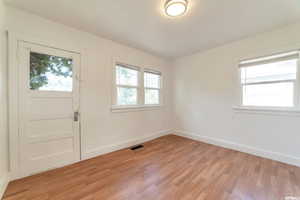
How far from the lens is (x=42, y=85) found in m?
2.07

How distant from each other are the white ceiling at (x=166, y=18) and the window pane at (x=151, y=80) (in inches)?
42.9

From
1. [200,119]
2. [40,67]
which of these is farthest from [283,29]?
[40,67]

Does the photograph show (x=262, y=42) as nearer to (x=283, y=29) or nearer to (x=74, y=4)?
(x=283, y=29)

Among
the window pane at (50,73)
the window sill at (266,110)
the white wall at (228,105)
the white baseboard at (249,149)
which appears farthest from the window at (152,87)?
the window sill at (266,110)

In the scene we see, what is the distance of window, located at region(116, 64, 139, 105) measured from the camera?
310 cm

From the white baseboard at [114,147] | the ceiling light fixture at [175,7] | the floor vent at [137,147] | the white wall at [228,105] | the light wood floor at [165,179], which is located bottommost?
the floor vent at [137,147]

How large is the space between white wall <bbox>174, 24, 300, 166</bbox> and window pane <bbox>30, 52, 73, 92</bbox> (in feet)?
10.2

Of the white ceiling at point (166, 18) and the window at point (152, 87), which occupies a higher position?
the white ceiling at point (166, 18)

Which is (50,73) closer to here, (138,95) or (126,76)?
(126,76)

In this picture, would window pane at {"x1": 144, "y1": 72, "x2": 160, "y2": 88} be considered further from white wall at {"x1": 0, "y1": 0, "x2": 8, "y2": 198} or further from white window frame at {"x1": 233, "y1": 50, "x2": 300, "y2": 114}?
white wall at {"x1": 0, "y1": 0, "x2": 8, "y2": 198}

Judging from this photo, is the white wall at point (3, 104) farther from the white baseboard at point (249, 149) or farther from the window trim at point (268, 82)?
the window trim at point (268, 82)

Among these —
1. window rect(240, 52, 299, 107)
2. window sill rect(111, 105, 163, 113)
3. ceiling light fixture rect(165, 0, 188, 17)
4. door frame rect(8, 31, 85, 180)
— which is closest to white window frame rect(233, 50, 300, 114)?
window rect(240, 52, 299, 107)

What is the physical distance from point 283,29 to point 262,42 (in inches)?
12.9

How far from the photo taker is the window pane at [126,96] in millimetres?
3113
